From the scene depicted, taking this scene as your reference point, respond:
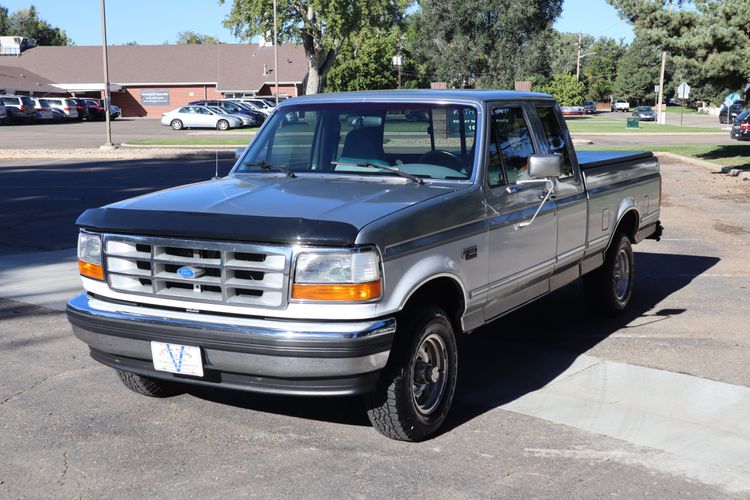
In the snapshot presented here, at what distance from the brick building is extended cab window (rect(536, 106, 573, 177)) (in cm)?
7336

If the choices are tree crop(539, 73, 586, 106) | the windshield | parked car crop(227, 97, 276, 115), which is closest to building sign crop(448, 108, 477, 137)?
the windshield

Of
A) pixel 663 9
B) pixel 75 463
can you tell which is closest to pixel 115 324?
pixel 75 463

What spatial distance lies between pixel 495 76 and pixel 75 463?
7021 centimetres

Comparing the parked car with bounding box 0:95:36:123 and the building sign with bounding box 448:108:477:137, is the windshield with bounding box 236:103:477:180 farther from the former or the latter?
the parked car with bounding box 0:95:36:123

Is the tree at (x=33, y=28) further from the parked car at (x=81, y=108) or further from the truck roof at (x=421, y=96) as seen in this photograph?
the truck roof at (x=421, y=96)

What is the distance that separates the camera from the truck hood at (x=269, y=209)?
15.0 feet

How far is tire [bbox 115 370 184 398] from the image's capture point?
579 cm

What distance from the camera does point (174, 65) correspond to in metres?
82.2

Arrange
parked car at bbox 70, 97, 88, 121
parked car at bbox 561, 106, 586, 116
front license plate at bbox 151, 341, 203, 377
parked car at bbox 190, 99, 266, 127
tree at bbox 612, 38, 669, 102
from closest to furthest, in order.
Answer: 1. front license plate at bbox 151, 341, 203, 377
2. parked car at bbox 190, 99, 266, 127
3. parked car at bbox 70, 97, 88, 121
4. parked car at bbox 561, 106, 586, 116
5. tree at bbox 612, 38, 669, 102

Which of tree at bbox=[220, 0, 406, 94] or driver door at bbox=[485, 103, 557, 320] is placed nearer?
driver door at bbox=[485, 103, 557, 320]

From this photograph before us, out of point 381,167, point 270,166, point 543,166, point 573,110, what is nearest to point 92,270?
point 270,166

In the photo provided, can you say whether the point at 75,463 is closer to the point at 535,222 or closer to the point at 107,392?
the point at 107,392

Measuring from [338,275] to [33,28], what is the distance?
431ft

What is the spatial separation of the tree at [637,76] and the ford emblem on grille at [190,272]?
117236 millimetres
